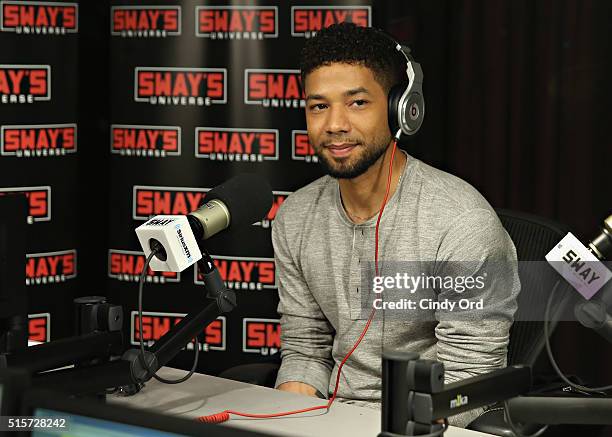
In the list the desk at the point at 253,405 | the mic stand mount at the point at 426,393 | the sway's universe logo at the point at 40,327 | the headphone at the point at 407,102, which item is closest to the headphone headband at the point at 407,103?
the headphone at the point at 407,102

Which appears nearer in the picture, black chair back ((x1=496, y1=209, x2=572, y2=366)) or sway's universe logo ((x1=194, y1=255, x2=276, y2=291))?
black chair back ((x1=496, y1=209, x2=572, y2=366))

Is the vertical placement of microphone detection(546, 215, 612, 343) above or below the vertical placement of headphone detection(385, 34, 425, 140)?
below

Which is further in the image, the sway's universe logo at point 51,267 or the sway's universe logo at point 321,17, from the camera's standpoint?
the sway's universe logo at point 51,267

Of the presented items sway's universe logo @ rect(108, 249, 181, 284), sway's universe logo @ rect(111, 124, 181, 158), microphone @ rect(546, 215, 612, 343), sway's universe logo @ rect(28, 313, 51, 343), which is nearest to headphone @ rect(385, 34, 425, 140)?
microphone @ rect(546, 215, 612, 343)

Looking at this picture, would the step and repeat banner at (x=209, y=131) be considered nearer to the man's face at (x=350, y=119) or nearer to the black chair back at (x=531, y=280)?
the man's face at (x=350, y=119)

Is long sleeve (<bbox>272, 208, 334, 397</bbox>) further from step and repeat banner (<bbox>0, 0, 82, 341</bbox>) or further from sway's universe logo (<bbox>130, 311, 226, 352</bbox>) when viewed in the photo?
step and repeat banner (<bbox>0, 0, 82, 341</bbox>)

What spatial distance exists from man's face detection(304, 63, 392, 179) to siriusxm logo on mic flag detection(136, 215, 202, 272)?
819 mm

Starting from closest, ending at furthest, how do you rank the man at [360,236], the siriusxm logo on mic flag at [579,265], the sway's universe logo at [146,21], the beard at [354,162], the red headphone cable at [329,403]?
Result: the siriusxm logo on mic flag at [579,265], the red headphone cable at [329,403], the man at [360,236], the beard at [354,162], the sway's universe logo at [146,21]

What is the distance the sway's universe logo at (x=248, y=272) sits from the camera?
389 cm

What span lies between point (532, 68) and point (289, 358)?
1.78 m

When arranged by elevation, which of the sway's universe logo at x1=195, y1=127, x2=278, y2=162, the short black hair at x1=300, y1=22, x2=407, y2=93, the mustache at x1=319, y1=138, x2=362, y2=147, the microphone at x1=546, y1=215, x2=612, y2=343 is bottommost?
the microphone at x1=546, y1=215, x2=612, y2=343

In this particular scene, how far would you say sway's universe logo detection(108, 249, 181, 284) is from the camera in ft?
13.1

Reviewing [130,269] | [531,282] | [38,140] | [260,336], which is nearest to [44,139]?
[38,140]

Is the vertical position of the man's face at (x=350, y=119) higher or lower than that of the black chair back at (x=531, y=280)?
higher
